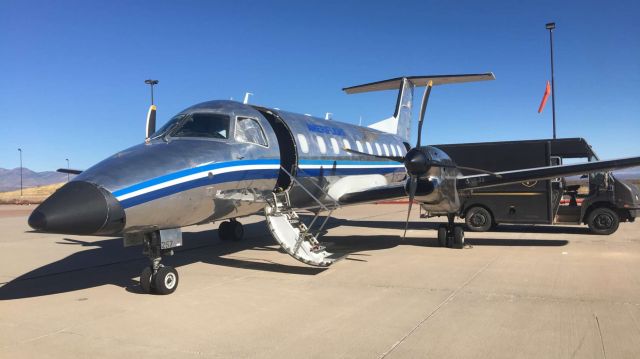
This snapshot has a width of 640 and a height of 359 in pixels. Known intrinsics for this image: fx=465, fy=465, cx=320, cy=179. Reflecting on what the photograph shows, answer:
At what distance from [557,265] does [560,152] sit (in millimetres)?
6242

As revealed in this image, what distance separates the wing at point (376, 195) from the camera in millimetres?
10539

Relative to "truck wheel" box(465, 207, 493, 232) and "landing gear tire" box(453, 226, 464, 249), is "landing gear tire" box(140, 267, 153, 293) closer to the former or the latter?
"landing gear tire" box(453, 226, 464, 249)

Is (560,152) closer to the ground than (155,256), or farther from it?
farther from it

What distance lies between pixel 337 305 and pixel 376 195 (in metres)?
4.62

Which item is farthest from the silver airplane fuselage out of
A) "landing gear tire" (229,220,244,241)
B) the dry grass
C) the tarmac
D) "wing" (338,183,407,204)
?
the dry grass

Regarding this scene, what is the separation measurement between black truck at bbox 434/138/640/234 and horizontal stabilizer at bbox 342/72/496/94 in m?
2.64

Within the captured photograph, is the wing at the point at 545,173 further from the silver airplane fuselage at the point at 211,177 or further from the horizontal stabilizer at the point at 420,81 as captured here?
the horizontal stabilizer at the point at 420,81

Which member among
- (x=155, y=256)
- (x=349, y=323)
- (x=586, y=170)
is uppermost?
(x=586, y=170)

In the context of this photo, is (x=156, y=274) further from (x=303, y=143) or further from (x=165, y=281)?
(x=303, y=143)

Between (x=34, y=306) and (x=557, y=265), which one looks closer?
(x=34, y=306)

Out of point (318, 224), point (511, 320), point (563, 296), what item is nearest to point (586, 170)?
point (563, 296)

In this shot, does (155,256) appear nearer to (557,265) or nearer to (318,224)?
(557,265)

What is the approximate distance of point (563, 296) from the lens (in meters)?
6.80

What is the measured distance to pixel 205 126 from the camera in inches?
329
